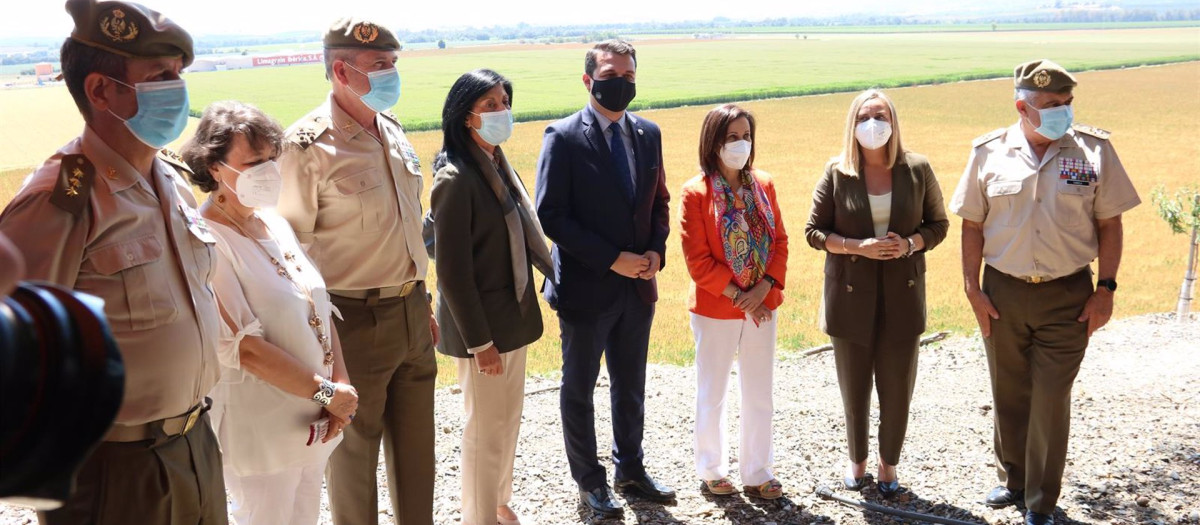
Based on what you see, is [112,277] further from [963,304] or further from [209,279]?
[963,304]

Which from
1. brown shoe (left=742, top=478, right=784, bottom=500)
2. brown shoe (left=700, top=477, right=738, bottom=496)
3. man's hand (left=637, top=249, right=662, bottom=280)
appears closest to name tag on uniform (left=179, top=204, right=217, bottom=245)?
man's hand (left=637, top=249, right=662, bottom=280)

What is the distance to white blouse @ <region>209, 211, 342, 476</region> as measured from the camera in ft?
10.7

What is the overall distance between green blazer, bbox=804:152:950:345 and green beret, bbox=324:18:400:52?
93.6 inches

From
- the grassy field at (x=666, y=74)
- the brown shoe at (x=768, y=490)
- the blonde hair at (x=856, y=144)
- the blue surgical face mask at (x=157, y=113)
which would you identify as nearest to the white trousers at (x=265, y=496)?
the blue surgical face mask at (x=157, y=113)

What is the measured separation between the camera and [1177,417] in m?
6.27

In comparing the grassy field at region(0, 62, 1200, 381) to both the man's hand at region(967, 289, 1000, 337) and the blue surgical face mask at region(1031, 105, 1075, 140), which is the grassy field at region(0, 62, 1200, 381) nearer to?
the man's hand at region(967, 289, 1000, 337)

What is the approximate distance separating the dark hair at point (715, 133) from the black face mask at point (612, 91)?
0.42 m

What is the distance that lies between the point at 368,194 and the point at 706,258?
1.83 metres

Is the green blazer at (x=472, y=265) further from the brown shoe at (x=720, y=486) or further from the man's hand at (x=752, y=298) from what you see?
the brown shoe at (x=720, y=486)

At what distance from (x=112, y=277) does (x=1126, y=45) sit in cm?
10440

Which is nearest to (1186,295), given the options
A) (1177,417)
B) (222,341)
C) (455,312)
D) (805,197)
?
(1177,417)

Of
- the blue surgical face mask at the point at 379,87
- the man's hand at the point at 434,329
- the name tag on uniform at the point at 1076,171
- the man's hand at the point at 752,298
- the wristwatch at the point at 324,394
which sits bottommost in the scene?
the man's hand at the point at 752,298

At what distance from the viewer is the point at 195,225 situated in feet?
9.67

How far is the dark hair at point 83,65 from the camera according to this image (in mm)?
2721
